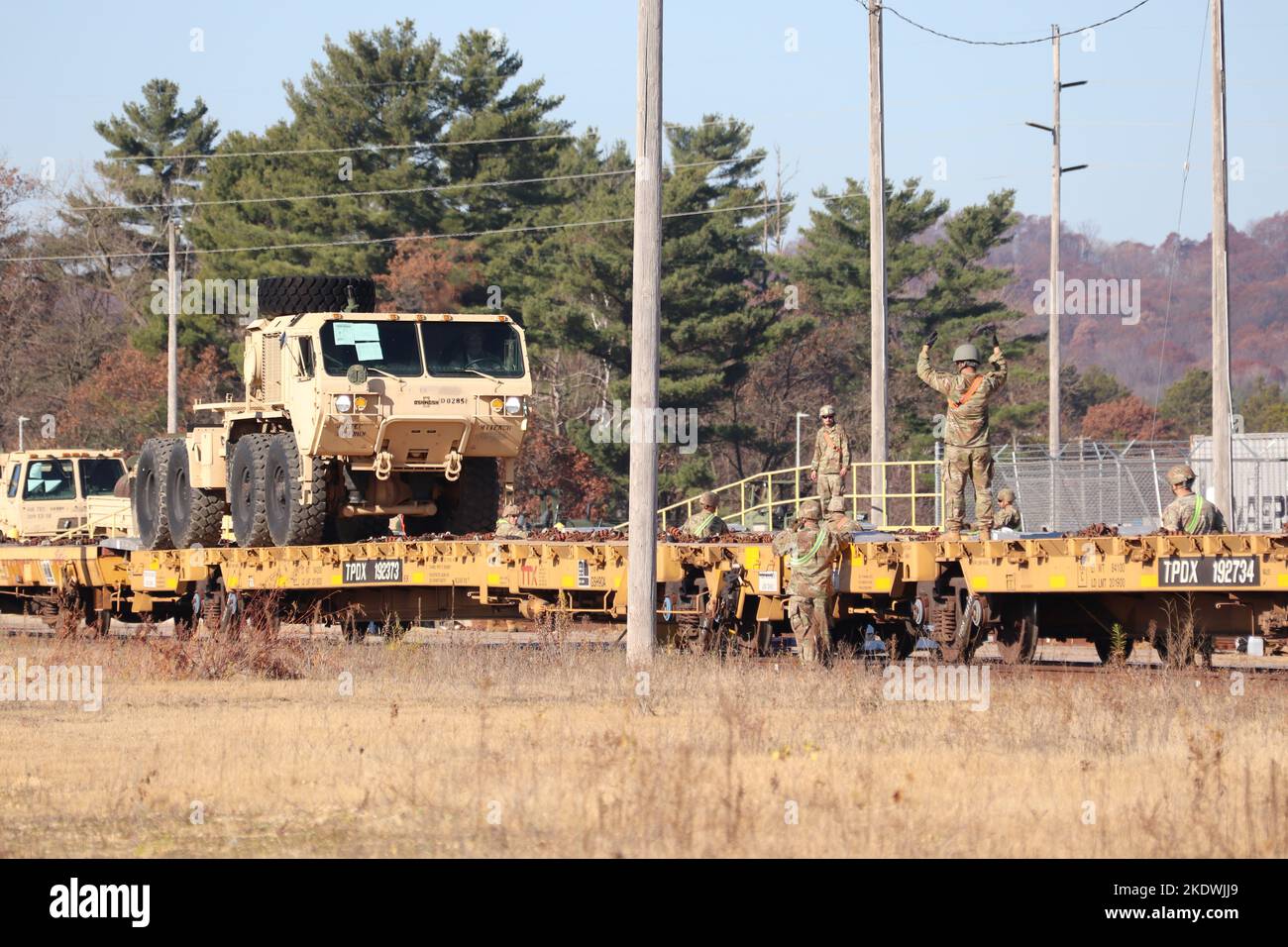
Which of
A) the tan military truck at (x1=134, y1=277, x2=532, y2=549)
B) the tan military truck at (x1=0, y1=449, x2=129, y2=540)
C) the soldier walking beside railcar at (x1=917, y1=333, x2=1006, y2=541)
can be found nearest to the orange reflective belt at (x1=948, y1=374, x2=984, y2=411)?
the soldier walking beside railcar at (x1=917, y1=333, x2=1006, y2=541)

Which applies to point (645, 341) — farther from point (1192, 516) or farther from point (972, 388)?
point (1192, 516)

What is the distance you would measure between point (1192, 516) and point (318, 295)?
9223mm

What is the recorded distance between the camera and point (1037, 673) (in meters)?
15.4

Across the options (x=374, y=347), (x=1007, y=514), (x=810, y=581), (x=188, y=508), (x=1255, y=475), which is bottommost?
(x=810, y=581)

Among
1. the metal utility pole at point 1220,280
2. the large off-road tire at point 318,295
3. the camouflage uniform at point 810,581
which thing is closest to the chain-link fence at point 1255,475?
the metal utility pole at point 1220,280

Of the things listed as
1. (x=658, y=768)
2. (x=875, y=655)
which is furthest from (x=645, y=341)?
(x=658, y=768)

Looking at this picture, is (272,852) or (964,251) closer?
(272,852)

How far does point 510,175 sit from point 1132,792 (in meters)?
53.9

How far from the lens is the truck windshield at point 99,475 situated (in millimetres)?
29781

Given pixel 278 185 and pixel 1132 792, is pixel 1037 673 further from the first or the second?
pixel 278 185

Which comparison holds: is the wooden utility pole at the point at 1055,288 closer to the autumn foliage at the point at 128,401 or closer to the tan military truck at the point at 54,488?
the tan military truck at the point at 54,488

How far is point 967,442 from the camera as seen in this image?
1614cm

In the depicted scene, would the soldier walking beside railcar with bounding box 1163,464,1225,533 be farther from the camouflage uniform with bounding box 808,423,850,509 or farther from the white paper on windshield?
the white paper on windshield
